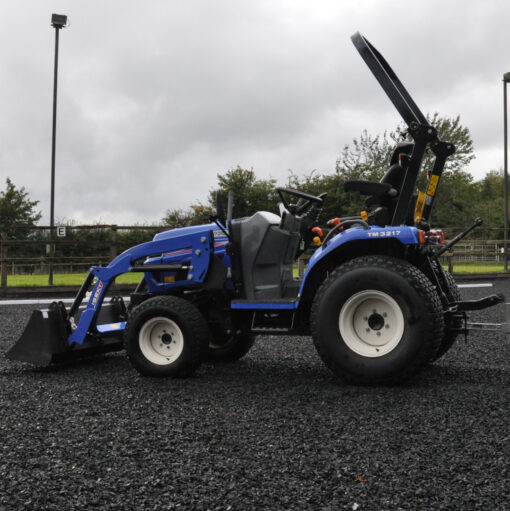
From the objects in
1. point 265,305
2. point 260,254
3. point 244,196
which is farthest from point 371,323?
point 244,196

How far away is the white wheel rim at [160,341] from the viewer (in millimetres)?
4734

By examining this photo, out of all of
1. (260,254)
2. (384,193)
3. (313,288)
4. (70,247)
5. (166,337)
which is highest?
(384,193)

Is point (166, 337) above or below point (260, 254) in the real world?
below

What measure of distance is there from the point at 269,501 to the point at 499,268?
20.4 m

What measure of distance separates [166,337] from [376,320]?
5.31 ft

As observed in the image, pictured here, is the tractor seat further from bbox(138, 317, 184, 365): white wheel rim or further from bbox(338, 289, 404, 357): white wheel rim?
bbox(138, 317, 184, 365): white wheel rim

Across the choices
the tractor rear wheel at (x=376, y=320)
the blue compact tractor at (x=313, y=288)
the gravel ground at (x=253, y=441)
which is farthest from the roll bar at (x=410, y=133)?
the gravel ground at (x=253, y=441)

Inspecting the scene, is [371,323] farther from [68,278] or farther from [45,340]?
[68,278]

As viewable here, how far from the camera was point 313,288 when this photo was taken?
15.2 feet

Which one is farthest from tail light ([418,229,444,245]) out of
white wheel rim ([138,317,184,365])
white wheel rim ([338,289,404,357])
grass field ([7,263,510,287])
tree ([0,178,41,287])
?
tree ([0,178,41,287])

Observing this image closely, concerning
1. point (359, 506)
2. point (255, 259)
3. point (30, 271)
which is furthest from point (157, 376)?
point (30, 271)

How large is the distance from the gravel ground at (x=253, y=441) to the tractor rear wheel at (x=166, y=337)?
0.45 feet

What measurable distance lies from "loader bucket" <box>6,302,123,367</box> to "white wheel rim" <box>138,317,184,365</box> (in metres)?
0.80

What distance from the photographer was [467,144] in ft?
109
